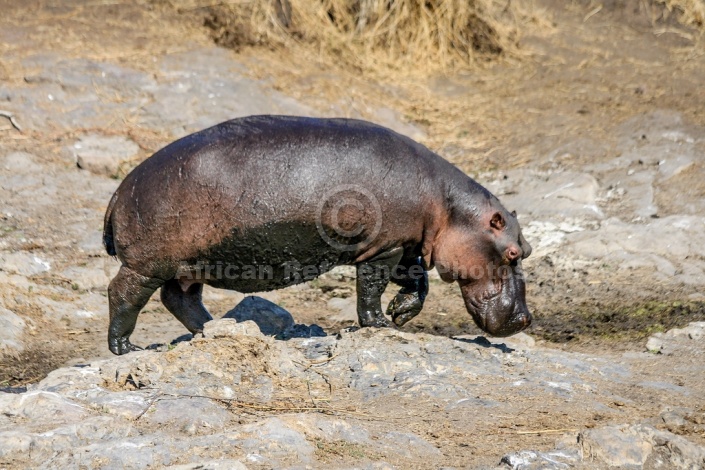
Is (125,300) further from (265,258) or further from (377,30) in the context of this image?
(377,30)

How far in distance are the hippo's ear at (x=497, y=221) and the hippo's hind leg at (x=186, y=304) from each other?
7.16 ft

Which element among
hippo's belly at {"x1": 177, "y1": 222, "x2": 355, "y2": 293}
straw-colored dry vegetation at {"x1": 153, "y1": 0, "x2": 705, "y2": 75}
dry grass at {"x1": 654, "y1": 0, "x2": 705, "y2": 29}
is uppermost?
dry grass at {"x1": 654, "y1": 0, "x2": 705, "y2": 29}

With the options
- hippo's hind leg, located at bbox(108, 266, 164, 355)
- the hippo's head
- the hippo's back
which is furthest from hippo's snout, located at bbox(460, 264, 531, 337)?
hippo's hind leg, located at bbox(108, 266, 164, 355)

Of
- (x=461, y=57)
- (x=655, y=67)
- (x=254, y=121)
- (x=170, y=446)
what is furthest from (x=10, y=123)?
(x=655, y=67)

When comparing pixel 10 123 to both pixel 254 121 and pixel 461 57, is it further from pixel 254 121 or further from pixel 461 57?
pixel 461 57

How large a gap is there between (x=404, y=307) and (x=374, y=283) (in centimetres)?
46

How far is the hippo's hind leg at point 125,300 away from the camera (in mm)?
6445

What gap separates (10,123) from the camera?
11133 mm

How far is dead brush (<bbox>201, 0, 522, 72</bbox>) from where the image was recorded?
13.6 metres

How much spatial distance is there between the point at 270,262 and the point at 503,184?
4.95 m

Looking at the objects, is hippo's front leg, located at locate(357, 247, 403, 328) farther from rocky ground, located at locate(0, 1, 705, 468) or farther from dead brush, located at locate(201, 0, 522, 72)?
dead brush, located at locate(201, 0, 522, 72)

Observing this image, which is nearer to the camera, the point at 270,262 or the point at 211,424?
the point at 211,424

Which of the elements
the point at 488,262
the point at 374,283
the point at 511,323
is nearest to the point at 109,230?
the point at 374,283

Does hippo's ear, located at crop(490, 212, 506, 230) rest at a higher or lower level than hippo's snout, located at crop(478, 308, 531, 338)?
higher
